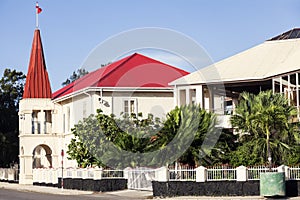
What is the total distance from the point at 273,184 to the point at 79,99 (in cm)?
2602

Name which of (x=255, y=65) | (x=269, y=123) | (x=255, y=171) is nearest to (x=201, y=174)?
(x=255, y=171)

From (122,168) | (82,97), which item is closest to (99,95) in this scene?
(82,97)

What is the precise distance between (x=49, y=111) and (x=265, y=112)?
30.3 metres

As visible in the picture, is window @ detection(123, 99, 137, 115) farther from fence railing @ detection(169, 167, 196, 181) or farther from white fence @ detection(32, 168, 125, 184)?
fence railing @ detection(169, 167, 196, 181)

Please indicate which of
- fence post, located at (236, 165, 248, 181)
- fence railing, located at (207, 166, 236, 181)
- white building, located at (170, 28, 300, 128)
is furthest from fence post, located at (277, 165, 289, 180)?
white building, located at (170, 28, 300, 128)

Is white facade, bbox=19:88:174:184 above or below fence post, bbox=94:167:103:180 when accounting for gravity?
above

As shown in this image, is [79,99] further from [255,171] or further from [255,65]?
[255,171]

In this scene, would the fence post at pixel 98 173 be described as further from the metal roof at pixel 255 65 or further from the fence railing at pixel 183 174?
the metal roof at pixel 255 65

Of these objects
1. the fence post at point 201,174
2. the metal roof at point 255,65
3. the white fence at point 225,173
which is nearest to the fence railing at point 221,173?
the white fence at point 225,173

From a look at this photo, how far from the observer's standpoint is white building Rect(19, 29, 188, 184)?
4744cm

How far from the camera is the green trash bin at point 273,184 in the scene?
87.2 ft

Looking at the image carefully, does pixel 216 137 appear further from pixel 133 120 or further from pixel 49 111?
pixel 49 111

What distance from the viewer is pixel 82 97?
49438mm

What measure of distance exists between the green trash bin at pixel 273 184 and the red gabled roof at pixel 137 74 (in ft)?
70.8
